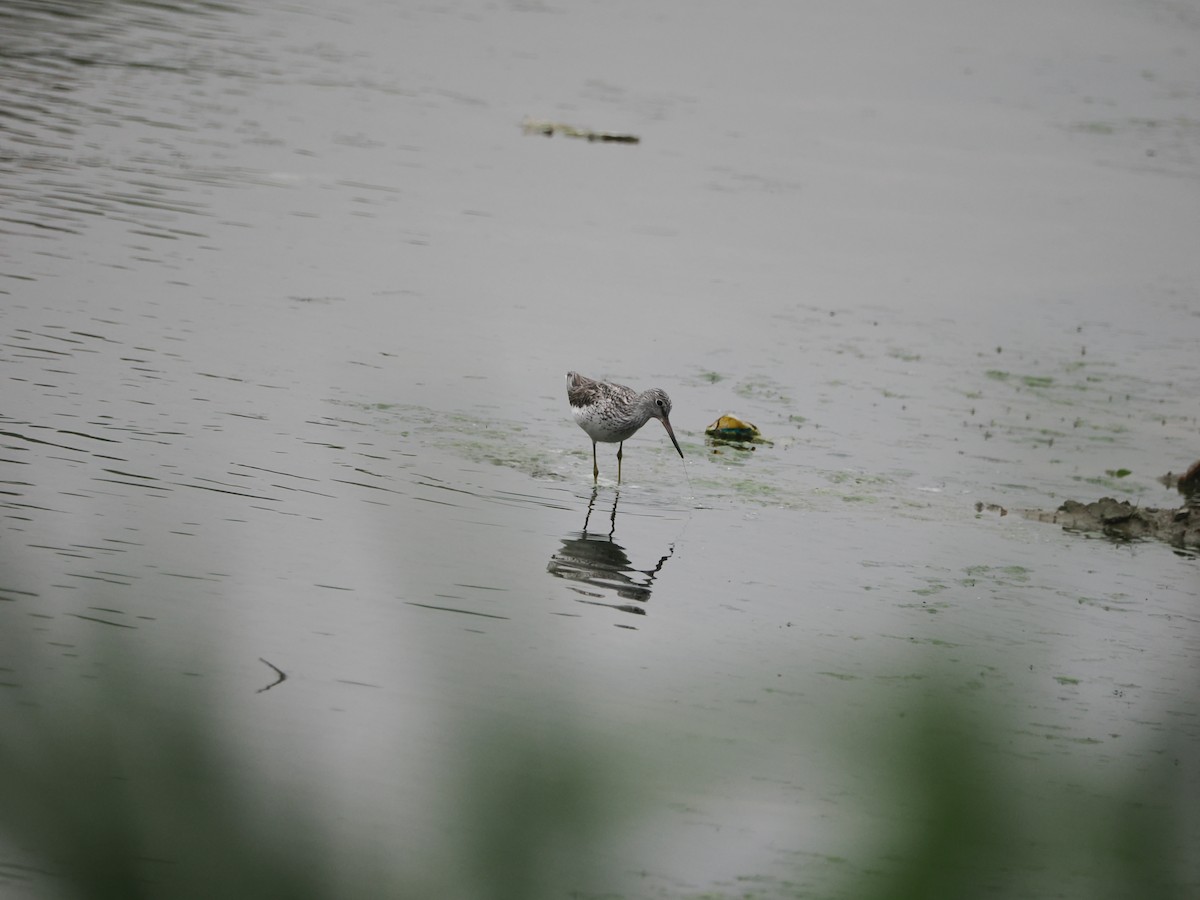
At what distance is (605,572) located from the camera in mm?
8180

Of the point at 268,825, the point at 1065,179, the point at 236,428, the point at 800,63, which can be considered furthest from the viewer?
the point at 800,63

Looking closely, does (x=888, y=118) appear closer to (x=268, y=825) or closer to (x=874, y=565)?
(x=874, y=565)

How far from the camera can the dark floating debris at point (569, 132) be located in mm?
23016

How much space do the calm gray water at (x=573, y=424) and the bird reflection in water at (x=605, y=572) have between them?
1.6 inches

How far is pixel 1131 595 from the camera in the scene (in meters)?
9.00

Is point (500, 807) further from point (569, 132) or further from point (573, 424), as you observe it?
point (569, 132)

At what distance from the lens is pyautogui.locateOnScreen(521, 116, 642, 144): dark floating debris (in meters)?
23.0

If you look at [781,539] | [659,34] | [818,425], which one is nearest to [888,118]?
[659,34]

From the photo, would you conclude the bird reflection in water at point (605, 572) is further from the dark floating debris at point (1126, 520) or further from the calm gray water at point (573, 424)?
the dark floating debris at point (1126, 520)

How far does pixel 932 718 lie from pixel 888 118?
90.8ft

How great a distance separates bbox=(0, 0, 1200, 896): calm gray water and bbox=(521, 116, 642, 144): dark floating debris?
1.82 ft

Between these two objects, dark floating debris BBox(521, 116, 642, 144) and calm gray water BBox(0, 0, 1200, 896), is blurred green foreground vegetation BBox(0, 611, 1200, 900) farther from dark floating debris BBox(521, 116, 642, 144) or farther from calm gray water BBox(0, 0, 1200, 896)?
dark floating debris BBox(521, 116, 642, 144)

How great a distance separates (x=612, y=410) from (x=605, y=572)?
2195mm

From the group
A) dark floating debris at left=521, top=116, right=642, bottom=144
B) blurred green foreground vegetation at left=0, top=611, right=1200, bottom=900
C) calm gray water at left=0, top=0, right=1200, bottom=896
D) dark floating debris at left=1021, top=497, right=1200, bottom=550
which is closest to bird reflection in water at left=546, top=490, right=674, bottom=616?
calm gray water at left=0, top=0, right=1200, bottom=896
